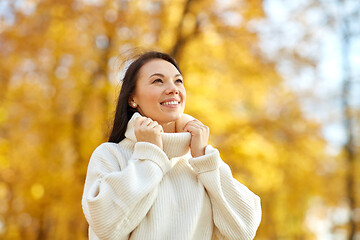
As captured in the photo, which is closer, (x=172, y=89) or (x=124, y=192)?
(x=124, y=192)

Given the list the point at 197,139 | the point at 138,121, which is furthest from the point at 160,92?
the point at 197,139

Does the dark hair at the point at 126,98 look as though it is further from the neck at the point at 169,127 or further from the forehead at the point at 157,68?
the neck at the point at 169,127

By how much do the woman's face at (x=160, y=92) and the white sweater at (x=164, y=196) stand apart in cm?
11

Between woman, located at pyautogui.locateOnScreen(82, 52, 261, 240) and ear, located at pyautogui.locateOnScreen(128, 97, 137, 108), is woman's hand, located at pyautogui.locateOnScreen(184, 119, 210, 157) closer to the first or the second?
woman, located at pyautogui.locateOnScreen(82, 52, 261, 240)

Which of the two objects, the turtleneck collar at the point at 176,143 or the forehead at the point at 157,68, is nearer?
the turtleneck collar at the point at 176,143

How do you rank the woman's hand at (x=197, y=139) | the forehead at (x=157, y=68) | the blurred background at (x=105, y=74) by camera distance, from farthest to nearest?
the blurred background at (x=105, y=74)
the forehead at (x=157, y=68)
the woman's hand at (x=197, y=139)

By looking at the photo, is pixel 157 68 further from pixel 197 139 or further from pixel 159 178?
pixel 159 178

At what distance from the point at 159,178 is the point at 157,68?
63cm

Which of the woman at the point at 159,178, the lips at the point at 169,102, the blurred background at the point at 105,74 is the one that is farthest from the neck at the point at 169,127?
the blurred background at the point at 105,74

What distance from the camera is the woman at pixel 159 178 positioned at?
5.93ft

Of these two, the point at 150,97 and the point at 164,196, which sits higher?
the point at 150,97

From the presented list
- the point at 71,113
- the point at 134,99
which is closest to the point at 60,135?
the point at 71,113

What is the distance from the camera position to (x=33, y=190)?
681 cm

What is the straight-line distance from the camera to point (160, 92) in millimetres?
2123
